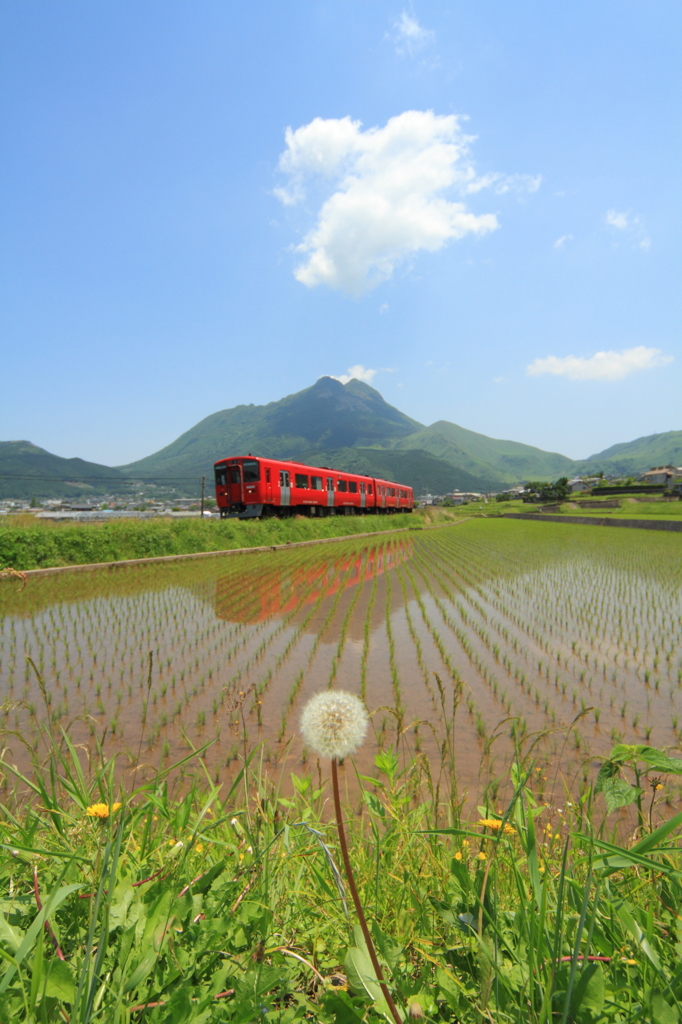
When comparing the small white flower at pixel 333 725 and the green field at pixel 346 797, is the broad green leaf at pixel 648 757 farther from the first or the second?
the small white flower at pixel 333 725

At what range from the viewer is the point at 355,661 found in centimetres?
582

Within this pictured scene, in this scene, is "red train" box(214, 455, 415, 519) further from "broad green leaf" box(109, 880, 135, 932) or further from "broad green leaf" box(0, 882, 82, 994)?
"broad green leaf" box(0, 882, 82, 994)

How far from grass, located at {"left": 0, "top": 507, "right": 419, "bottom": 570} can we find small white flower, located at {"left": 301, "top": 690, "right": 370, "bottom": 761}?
41.0 feet

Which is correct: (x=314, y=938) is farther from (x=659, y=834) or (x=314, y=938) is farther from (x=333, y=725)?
(x=659, y=834)

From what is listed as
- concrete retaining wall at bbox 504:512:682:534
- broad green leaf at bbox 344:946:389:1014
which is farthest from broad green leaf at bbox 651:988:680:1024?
concrete retaining wall at bbox 504:512:682:534

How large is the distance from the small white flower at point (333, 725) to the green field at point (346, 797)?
15 cm

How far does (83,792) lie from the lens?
5.34ft

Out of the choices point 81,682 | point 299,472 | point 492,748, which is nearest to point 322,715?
point 492,748

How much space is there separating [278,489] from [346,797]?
18.2 m

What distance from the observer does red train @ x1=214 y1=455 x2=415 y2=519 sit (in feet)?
63.5

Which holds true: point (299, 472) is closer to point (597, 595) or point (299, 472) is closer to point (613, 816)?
point (597, 595)

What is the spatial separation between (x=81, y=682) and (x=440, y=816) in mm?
4312

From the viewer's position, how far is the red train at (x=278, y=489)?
19344 mm

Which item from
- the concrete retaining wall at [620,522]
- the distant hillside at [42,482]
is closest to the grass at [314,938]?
the concrete retaining wall at [620,522]
